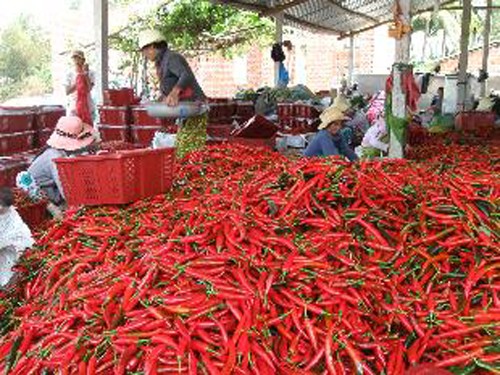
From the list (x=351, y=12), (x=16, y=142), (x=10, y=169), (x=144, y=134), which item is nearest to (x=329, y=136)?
(x=10, y=169)

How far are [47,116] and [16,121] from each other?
978mm

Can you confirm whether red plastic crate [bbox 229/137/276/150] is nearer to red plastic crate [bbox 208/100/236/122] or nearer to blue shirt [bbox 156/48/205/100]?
blue shirt [bbox 156/48/205/100]

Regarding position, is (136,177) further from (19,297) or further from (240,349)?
(240,349)

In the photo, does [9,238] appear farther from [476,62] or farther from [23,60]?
[23,60]

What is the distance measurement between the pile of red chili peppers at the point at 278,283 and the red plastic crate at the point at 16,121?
156 inches

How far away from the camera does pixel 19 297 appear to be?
343 cm

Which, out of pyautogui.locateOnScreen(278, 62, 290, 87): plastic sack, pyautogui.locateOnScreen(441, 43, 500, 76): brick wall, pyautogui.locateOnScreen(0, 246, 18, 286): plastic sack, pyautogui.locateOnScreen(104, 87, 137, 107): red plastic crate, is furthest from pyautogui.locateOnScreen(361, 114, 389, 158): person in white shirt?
pyautogui.locateOnScreen(441, 43, 500, 76): brick wall

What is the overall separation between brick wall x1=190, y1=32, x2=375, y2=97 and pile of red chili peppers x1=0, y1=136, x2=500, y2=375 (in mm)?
18886

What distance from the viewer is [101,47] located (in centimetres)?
959

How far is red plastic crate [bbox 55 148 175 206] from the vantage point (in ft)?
12.3

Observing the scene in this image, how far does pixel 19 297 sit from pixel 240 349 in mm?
1609

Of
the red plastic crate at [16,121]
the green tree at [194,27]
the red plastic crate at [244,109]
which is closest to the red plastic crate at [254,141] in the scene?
the red plastic crate at [16,121]

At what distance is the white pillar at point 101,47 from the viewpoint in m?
9.45

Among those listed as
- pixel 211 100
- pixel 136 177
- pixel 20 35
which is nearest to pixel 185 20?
pixel 211 100
